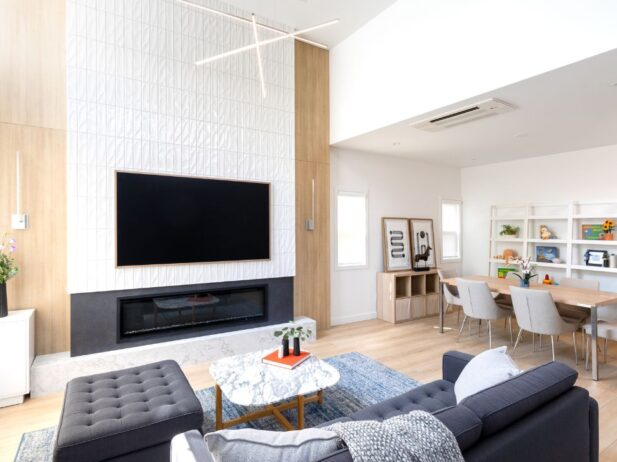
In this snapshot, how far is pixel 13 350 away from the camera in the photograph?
9.53 feet

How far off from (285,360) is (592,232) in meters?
5.07

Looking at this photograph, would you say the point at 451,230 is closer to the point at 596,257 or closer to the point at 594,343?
the point at 596,257

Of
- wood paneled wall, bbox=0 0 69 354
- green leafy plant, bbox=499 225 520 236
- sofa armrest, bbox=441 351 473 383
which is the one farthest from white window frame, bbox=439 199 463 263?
wood paneled wall, bbox=0 0 69 354

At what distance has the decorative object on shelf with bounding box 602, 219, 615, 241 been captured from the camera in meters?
4.88

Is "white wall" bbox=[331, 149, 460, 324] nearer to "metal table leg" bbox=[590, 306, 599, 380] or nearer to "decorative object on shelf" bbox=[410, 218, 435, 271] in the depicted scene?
"decorative object on shelf" bbox=[410, 218, 435, 271]

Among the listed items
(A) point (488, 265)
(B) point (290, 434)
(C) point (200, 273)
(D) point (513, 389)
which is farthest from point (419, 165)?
(B) point (290, 434)

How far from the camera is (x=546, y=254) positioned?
18.5ft

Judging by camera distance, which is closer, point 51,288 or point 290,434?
point 290,434

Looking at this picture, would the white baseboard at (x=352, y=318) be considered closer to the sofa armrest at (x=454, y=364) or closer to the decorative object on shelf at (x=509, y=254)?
the decorative object on shelf at (x=509, y=254)

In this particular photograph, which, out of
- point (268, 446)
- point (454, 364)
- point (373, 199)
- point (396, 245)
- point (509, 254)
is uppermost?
point (373, 199)

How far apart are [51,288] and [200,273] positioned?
4.54 ft

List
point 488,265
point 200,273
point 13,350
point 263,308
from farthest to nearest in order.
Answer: point 488,265 < point 263,308 < point 200,273 < point 13,350

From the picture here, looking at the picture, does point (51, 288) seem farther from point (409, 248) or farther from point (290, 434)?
point (409, 248)

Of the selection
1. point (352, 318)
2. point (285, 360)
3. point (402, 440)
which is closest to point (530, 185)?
point (352, 318)
